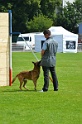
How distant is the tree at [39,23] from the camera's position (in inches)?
2724

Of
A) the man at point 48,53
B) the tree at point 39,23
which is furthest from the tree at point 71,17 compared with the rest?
the man at point 48,53

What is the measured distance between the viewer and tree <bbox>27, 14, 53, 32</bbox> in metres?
69.2

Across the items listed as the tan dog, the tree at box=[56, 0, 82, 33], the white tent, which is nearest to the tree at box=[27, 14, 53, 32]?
the tree at box=[56, 0, 82, 33]

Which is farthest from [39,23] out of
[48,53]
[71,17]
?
[48,53]

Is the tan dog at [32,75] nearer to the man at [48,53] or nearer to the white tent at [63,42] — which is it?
the man at [48,53]

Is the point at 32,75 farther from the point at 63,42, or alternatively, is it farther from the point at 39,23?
the point at 39,23

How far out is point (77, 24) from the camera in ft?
257

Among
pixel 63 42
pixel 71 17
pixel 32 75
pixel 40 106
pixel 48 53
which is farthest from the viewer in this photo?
pixel 71 17

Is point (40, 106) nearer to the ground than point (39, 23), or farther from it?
farther from it

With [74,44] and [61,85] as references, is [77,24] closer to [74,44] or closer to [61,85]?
[74,44]

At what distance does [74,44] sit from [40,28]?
2208cm

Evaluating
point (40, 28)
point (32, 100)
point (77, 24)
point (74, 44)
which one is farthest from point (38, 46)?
point (32, 100)

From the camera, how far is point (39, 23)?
68.9 metres

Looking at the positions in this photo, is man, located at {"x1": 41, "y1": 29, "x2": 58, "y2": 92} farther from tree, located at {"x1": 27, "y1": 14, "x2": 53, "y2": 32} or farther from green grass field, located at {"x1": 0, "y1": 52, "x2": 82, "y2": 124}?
tree, located at {"x1": 27, "y1": 14, "x2": 53, "y2": 32}
